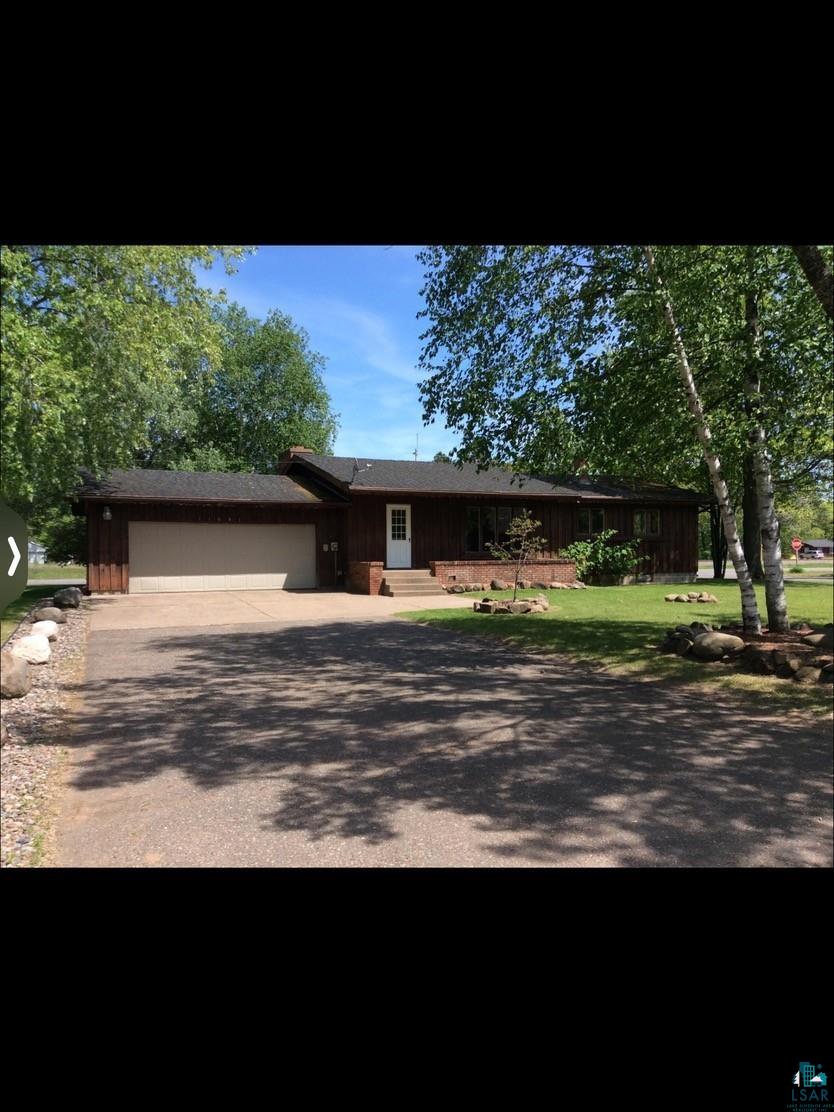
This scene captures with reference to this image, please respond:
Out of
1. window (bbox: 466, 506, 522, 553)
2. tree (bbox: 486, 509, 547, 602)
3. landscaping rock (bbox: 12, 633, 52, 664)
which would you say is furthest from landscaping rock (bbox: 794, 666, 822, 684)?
window (bbox: 466, 506, 522, 553)

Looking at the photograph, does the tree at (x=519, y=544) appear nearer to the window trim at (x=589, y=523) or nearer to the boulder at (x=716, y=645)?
the window trim at (x=589, y=523)

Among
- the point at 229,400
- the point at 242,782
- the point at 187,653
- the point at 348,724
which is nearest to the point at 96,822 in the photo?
the point at 242,782

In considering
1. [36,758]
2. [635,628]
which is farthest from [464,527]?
[36,758]

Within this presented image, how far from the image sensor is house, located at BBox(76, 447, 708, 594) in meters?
13.9

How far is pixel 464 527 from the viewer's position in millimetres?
17234

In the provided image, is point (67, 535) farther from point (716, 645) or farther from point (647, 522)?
point (647, 522)

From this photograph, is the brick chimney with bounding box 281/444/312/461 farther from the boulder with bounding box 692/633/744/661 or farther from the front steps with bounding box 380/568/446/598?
the boulder with bounding box 692/633/744/661

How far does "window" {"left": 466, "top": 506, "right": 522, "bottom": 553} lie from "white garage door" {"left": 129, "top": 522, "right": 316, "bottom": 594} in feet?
14.8

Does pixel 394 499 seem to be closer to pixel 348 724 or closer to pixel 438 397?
pixel 438 397

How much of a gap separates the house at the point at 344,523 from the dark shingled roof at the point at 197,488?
0.04 m

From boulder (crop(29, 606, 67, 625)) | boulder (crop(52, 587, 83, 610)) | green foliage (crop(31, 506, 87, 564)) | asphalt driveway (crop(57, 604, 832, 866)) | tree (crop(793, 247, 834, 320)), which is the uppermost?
tree (crop(793, 247, 834, 320))

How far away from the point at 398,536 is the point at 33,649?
10689mm

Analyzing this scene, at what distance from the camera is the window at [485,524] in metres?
17.4
